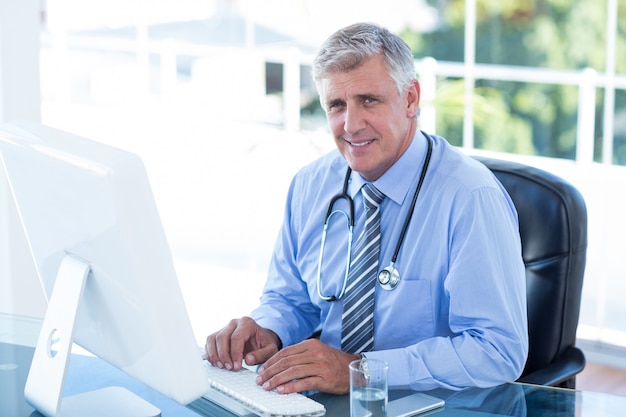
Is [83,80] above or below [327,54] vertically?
below

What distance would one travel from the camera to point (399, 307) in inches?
73.1

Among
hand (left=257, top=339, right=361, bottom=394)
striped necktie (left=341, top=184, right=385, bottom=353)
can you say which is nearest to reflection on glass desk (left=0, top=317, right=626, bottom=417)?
hand (left=257, top=339, right=361, bottom=394)

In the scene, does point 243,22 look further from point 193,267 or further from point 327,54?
point 327,54

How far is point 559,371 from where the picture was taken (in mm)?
1972

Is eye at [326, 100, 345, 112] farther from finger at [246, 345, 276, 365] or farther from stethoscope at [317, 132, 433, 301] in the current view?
finger at [246, 345, 276, 365]

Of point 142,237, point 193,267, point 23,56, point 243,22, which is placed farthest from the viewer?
point 243,22

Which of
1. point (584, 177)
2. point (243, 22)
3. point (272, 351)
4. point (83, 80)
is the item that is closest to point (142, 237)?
point (272, 351)

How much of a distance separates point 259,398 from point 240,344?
0.28 m

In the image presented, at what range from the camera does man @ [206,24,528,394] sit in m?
1.68

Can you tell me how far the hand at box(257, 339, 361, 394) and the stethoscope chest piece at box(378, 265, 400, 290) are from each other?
27 centimetres

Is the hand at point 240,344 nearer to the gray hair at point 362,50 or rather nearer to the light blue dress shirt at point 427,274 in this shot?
the light blue dress shirt at point 427,274

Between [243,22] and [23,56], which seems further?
[243,22]

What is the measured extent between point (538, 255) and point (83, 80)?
4797mm

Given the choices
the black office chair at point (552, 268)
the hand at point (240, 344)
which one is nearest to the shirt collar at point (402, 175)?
the black office chair at point (552, 268)
